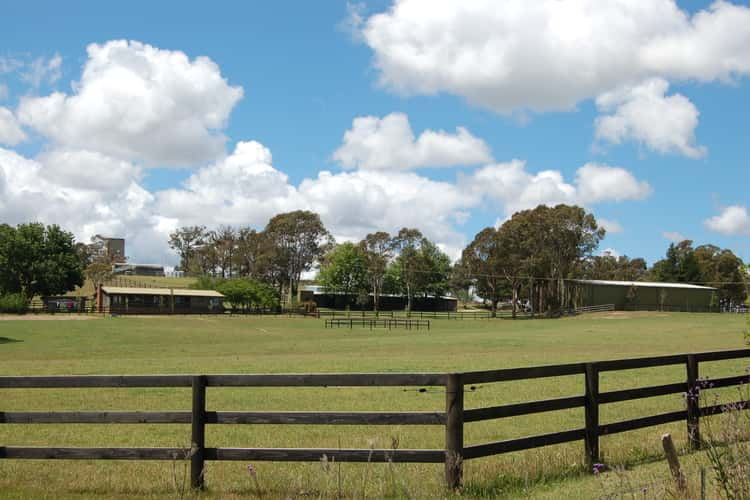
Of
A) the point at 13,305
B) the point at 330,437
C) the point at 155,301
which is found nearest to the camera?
the point at 330,437

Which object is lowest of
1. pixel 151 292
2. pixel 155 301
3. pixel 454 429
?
pixel 454 429

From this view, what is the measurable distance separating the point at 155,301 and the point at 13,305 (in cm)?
1992

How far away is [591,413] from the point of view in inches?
338

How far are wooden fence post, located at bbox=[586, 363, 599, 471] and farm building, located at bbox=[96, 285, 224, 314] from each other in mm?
87947

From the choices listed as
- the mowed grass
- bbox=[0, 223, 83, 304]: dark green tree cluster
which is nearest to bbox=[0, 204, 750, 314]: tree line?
bbox=[0, 223, 83, 304]: dark green tree cluster

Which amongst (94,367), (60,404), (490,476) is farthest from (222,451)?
(94,367)

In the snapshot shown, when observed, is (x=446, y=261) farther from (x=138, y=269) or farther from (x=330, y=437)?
(x=330, y=437)

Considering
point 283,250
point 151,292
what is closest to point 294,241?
point 283,250

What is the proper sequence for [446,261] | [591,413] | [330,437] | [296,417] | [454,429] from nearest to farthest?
[454,429], [296,417], [591,413], [330,437], [446,261]

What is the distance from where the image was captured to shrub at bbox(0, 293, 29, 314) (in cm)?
7825

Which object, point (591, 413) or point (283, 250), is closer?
point (591, 413)

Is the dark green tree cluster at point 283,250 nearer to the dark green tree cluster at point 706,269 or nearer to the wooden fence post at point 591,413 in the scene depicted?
the dark green tree cluster at point 706,269

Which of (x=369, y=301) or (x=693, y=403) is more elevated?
(x=369, y=301)

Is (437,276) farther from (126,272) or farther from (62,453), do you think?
(62,453)
